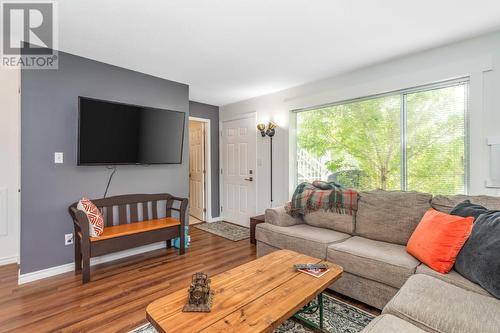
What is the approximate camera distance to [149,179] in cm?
348

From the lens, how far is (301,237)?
2.60 meters

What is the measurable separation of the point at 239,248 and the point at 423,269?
230 centimetres

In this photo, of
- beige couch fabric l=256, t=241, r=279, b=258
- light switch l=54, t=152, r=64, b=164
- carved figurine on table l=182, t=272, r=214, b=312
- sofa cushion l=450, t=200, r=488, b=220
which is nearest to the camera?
carved figurine on table l=182, t=272, r=214, b=312

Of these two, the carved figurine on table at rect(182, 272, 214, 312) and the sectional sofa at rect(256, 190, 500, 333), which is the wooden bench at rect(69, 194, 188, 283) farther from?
the carved figurine on table at rect(182, 272, 214, 312)

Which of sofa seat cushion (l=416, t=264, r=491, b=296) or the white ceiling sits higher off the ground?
the white ceiling

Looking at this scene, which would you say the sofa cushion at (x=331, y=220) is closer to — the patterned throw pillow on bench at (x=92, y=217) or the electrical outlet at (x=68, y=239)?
the patterned throw pillow on bench at (x=92, y=217)

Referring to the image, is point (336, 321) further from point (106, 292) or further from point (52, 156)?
point (52, 156)

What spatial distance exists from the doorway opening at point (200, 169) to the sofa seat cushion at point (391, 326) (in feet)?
13.4

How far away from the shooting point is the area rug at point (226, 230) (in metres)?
4.12

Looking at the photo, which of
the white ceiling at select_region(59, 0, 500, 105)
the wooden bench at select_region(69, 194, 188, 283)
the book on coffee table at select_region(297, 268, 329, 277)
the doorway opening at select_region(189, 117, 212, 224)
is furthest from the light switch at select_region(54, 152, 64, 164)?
the book on coffee table at select_region(297, 268, 329, 277)

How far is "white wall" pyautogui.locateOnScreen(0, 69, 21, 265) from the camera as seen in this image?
9.77 feet

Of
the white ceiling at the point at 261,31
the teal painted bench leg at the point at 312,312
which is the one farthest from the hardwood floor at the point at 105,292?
the white ceiling at the point at 261,31

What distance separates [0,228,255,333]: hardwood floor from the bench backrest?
503 mm

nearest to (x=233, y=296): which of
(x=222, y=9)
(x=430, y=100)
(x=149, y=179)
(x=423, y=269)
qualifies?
(x=423, y=269)
